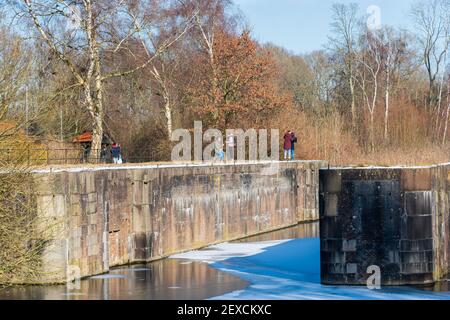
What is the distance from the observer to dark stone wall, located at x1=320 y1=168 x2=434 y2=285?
25.4 m

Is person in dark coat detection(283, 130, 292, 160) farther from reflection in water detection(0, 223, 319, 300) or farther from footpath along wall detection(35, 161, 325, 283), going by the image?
reflection in water detection(0, 223, 319, 300)

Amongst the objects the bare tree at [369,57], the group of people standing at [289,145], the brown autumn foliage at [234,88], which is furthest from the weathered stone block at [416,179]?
the bare tree at [369,57]

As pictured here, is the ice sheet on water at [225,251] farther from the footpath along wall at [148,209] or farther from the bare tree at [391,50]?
the bare tree at [391,50]

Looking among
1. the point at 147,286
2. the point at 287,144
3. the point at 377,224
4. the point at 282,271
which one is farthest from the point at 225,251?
the point at 287,144

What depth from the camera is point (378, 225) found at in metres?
25.5

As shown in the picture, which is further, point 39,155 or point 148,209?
point 148,209

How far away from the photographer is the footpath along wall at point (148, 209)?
92.0 ft

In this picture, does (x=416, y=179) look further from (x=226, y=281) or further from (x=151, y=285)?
(x=151, y=285)

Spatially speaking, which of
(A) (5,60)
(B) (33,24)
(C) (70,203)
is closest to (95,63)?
(B) (33,24)

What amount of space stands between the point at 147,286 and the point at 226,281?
223 centimetres

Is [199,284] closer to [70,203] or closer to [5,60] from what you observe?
[70,203]

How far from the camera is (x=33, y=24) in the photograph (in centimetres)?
4062
